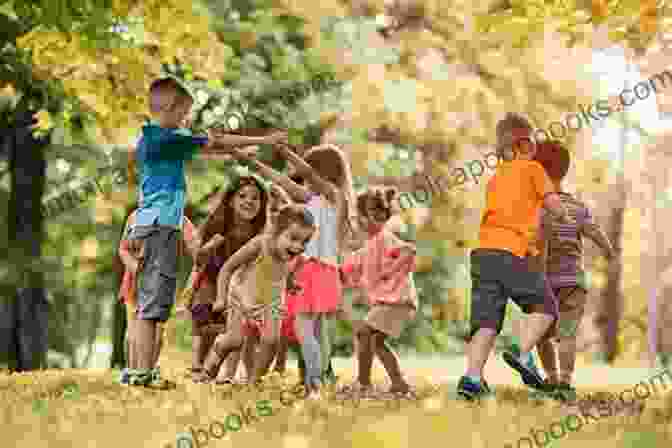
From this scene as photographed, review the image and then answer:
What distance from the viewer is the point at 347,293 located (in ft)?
74.4

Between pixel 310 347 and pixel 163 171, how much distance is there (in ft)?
5.42

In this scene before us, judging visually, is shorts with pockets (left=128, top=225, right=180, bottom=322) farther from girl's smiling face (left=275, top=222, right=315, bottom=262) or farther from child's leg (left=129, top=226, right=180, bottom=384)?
girl's smiling face (left=275, top=222, right=315, bottom=262)

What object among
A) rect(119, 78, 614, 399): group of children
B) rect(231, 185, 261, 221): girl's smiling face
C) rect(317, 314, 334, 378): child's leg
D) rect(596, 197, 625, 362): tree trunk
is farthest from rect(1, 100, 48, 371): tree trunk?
rect(596, 197, 625, 362): tree trunk

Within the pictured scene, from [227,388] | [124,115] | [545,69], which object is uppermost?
[545,69]

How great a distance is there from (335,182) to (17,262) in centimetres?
840

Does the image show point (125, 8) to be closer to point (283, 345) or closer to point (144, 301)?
point (283, 345)

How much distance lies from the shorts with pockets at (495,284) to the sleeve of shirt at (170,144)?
2.05m

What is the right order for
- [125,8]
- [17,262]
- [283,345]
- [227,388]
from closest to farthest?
[227,388], [283,345], [125,8], [17,262]

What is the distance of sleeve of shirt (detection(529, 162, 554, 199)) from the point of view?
770cm

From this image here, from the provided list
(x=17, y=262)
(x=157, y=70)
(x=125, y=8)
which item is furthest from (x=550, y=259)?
(x=17, y=262)

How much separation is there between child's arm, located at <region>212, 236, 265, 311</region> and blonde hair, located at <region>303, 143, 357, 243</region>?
929mm

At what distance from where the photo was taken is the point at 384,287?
8414 millimetres

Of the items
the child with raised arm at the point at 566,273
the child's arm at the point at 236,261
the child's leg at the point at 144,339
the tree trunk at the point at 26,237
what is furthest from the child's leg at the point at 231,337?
the tree trunk at the point at 26,237

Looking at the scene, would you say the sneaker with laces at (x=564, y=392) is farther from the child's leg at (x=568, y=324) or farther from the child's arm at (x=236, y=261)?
the child's arm at (x=236, y=261)
